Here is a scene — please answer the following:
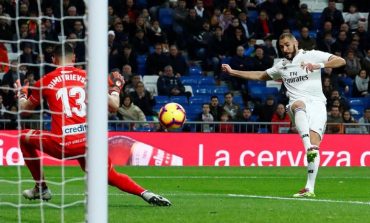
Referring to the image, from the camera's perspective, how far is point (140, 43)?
2614cm

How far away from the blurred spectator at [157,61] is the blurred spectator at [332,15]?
5.10 metres

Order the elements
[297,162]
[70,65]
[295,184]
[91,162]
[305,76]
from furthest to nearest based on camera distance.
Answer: [297,162]
[295,184]
[305,76]
[70,65]
[91,162]

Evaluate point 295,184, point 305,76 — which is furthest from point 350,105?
point 305,76

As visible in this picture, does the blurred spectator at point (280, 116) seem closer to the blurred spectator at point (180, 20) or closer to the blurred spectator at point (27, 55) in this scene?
the blurred spectator at point (180, 20)

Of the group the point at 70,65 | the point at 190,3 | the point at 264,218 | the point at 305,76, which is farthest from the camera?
the point at 190,3

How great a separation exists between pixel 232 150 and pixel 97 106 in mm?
14964

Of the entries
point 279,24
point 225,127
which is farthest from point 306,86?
point 279,24

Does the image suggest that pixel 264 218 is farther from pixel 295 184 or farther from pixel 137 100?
pixel 137 100

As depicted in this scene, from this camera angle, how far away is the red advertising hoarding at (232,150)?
21.7 meters

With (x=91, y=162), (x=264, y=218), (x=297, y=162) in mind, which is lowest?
(x=297, y=162)

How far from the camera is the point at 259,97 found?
25875 mm

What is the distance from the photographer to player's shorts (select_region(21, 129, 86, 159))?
1108 cm

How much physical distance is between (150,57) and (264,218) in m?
15.5

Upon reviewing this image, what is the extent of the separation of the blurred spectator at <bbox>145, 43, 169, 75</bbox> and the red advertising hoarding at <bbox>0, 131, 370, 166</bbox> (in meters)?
3.61
